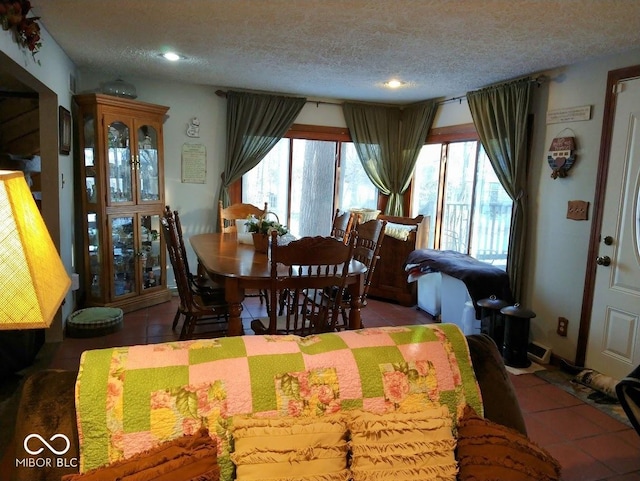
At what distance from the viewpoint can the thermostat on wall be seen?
3545mm

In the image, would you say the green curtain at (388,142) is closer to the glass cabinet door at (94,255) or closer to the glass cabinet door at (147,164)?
the glass cabinet door at (147,164)

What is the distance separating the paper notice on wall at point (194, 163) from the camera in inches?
191

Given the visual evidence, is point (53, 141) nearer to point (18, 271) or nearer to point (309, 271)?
point (309, 271)

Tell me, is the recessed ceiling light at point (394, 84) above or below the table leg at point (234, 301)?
above

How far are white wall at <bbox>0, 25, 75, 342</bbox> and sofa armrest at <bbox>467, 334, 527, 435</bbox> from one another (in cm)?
282

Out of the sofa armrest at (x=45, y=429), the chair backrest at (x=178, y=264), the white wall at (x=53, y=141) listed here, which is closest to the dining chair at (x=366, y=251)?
the chair backrest at (x=178, y=264)

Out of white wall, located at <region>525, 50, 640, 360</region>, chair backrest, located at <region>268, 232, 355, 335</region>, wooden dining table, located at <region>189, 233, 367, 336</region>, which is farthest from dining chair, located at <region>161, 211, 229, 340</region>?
white wall, located at <region>525, 50, 640, 360</region>

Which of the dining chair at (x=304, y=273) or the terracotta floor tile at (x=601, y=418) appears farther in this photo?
the terracotta floor tile at (x=601, y=418)

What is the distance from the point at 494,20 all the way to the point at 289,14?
1136 mm

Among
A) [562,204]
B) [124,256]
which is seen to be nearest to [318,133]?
[124,256]

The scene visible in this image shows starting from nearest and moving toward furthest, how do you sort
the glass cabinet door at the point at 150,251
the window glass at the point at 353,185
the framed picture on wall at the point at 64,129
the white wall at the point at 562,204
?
the white wall at the point at 562,204, the framed picture on wall at the point at 64,129, the glass cabinet door at the point at 150,251, the window glass at the point at 353,185

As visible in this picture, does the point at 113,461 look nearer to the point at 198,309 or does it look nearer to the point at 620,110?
the point at 198,309

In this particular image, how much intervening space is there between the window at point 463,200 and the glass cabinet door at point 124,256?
10.3ft

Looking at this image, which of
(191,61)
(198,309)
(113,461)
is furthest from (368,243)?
(113,461)
